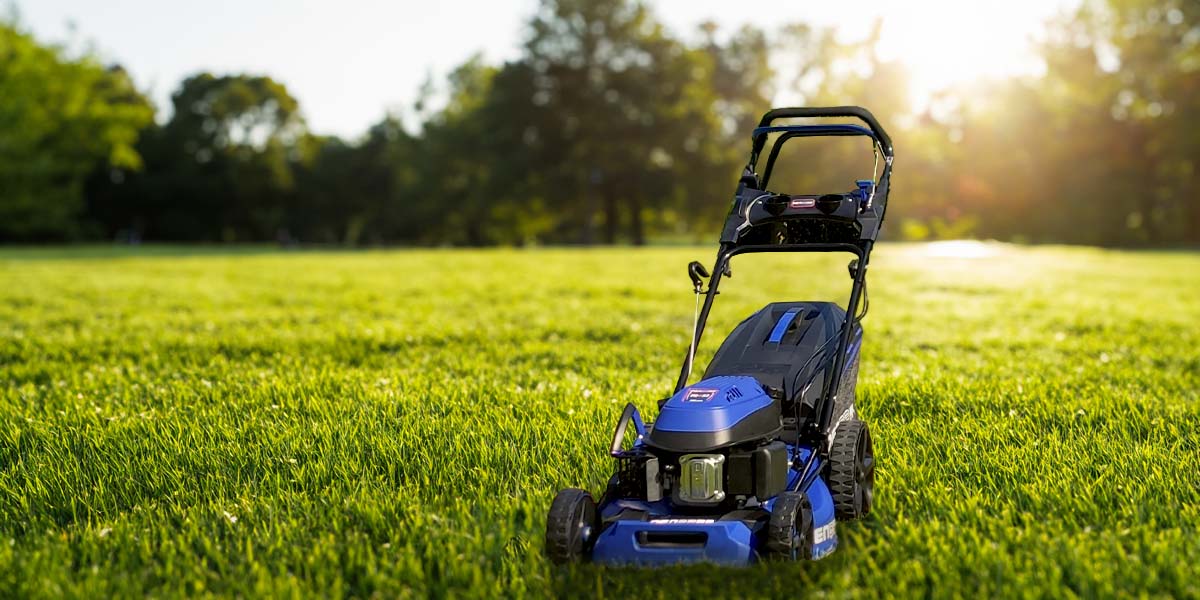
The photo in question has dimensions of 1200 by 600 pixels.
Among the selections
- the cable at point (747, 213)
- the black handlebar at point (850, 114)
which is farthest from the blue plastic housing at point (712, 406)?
the black handlebar at point (850, 114)

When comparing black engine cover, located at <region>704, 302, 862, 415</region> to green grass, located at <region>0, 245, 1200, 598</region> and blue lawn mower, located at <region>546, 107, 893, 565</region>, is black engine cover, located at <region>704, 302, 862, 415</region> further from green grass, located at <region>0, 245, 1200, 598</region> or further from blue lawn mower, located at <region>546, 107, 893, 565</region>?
green grass, located at <region>0, 245, 1200, 598</region>

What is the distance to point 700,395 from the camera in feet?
12.5

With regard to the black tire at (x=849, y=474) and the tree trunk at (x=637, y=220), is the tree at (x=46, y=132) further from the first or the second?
the black tire at (x=849, y=474)

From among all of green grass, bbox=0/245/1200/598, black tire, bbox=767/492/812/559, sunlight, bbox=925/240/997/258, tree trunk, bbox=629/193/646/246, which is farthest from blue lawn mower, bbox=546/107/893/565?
tree trunk, bbox=629/193/646/246

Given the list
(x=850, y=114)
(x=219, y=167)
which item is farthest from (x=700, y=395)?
(x=219, y=167)

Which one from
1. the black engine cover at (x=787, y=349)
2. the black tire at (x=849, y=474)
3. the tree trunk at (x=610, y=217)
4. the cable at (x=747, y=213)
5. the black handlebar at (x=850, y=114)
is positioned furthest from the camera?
the tree trunk at (x=610, y=217)

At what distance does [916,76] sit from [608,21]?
25.8m

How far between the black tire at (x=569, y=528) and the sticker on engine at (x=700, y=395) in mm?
517

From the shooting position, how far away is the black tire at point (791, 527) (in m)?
3.48

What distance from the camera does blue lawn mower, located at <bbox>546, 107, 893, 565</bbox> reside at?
11.7ft

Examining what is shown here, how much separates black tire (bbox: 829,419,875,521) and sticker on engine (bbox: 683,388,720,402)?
Answer: 2.14 feet

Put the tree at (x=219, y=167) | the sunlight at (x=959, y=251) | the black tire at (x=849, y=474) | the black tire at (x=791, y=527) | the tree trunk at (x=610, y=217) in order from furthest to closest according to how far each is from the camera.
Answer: the tree at (x=219, y=167), the tree trunk at (x=610, y=217), the sunlight at (x=959, y=251), the black tire at (x=849, y=474), the black tire at (x=791, y=527)

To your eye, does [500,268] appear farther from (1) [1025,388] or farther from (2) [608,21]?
(2) [608,21]

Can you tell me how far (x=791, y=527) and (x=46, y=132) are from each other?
6294cm
